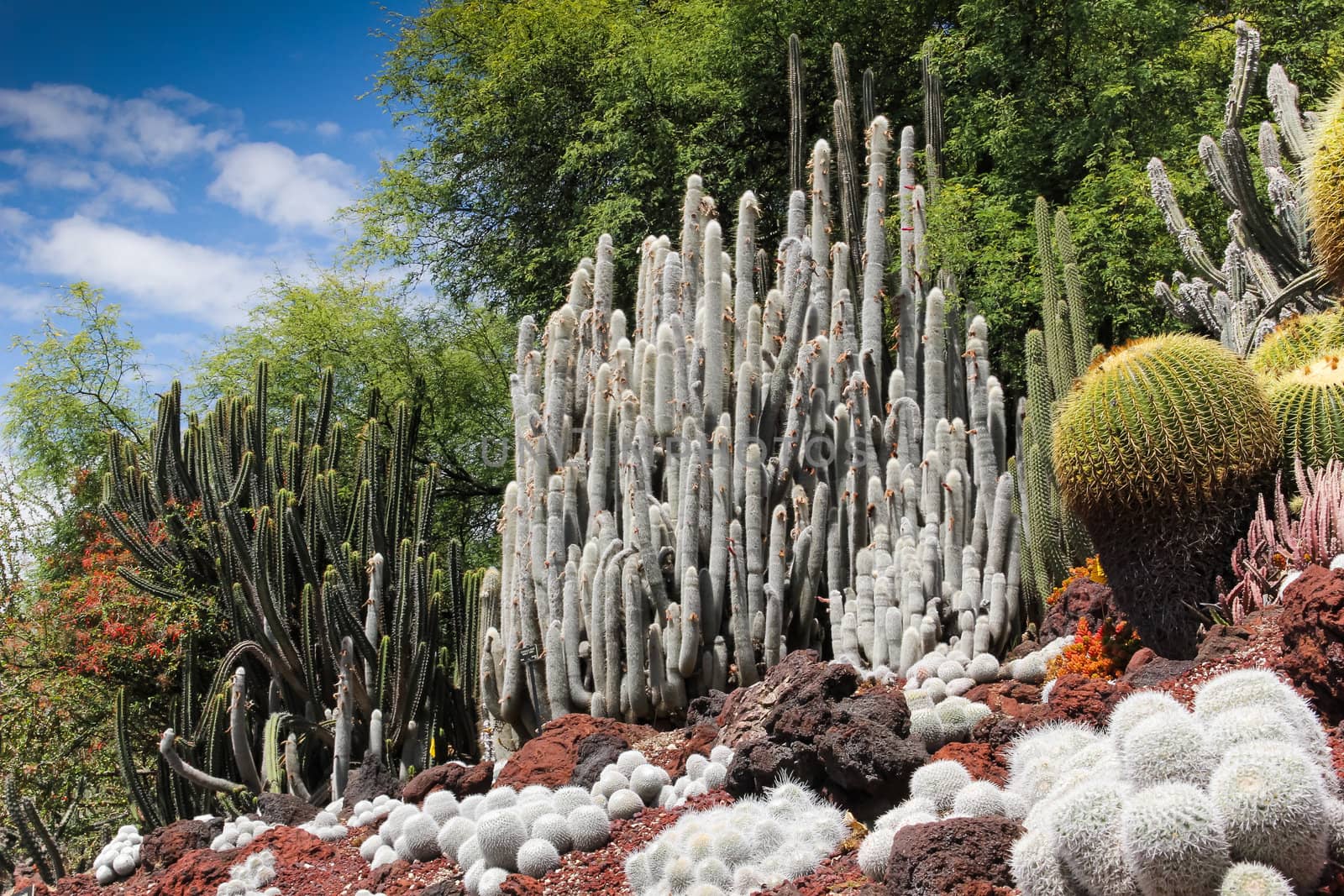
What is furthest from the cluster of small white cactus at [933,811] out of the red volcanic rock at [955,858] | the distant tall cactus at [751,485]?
the distant tall cactus at [751,485]

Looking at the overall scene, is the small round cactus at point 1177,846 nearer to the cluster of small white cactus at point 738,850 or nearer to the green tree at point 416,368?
the cluster of small white cactus at point 738,850

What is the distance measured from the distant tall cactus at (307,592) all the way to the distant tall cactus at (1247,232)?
20.9 ft

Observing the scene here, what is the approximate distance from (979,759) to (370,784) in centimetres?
371

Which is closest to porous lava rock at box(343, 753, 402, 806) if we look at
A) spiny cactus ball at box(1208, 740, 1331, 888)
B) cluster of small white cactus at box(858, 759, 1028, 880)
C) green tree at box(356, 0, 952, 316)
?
cluster of small white cactus at box(858, 759, 1028, 880)

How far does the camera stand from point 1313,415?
5.32 m

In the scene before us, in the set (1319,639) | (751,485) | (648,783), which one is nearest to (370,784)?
(648,783)

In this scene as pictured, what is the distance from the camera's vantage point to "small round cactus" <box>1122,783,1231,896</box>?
2488mm

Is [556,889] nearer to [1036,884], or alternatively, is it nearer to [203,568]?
[1036,884]

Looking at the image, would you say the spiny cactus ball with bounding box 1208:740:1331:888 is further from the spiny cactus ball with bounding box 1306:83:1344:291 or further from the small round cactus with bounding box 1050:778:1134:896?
the spiny cactus ball with bounding box 1306:83:1344:291

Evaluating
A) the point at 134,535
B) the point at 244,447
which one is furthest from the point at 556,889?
the point at 134,535

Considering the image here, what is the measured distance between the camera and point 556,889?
423 centimetres

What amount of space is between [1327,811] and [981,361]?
15.7 feet

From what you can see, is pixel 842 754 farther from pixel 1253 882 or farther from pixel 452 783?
pixel 452 783

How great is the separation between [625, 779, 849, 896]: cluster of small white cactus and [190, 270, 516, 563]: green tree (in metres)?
14.8
